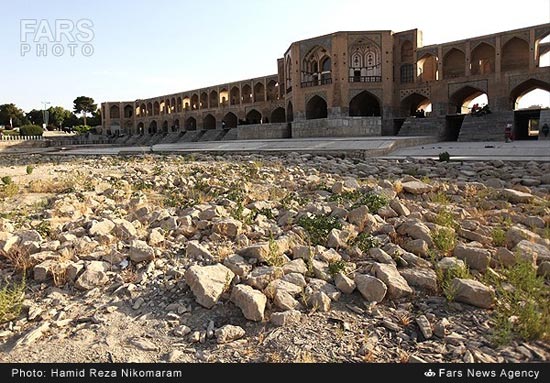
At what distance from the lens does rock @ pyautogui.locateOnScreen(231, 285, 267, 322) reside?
9.94ft

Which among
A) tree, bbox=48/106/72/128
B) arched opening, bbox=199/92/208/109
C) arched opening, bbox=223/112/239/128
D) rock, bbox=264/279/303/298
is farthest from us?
tree, bbox=48/106/72/128

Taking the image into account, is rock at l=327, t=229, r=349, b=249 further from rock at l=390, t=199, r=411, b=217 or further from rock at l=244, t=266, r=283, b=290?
rock at l=390, t=199, r=411, b=217

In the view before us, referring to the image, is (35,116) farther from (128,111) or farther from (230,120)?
(230,120)

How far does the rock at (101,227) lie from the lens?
4449 millimetres

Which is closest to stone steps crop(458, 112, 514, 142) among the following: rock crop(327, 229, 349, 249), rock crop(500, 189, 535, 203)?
rock crop(500, 189, 535, 203)

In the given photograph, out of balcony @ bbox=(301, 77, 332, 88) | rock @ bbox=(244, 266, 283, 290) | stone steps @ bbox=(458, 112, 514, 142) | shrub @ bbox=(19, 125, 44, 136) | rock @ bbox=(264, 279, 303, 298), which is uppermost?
balcony @ bbox=(301, 77, 332, 88)

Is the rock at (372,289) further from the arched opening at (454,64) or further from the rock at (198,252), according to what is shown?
the arched opening at (454,64)

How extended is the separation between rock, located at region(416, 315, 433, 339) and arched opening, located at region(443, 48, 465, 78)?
27696 millimetres

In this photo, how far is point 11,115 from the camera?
60.3m

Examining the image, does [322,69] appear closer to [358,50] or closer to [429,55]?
[358,50]

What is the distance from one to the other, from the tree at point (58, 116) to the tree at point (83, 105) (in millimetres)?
2032

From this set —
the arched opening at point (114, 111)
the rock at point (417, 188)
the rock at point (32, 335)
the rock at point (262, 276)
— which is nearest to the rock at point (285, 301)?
the rock at point (262, 276)

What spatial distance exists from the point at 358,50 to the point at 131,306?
91.8ft

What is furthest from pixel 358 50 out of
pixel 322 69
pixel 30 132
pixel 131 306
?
pixel 30 132
